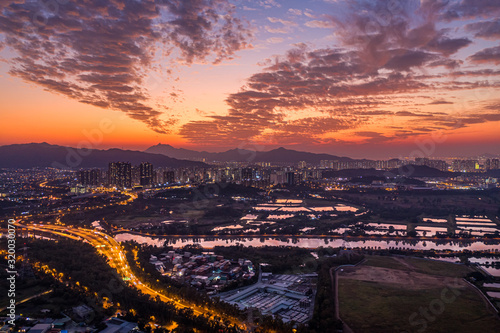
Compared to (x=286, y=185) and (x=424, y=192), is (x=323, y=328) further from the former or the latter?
(x=286, y=185)

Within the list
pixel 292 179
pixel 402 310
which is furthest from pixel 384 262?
pixel 292 179

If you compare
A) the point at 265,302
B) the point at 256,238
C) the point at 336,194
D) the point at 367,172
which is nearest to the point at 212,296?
the point at 265,302

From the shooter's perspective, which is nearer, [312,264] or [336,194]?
[312,264]

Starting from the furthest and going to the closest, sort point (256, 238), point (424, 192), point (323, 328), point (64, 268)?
point (424, 192), point (256, 238), point (64, 268), point (323, 328)

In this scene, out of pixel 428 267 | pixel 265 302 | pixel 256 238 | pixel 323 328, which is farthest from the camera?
pixel 256 238

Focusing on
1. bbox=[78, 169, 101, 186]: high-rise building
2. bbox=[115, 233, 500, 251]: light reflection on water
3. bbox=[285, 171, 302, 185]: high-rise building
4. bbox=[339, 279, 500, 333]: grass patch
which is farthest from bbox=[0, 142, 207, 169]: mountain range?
bbox=[339, 279, 500, 333]: grass patch
